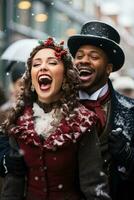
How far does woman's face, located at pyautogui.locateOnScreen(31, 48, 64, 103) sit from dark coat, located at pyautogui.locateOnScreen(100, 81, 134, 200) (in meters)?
0.58

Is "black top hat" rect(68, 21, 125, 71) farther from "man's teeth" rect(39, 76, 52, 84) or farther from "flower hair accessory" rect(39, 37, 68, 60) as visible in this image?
"man's teeth" rect(39, 76, 52, 84)

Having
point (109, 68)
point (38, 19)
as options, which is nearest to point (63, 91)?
point (109, 68)

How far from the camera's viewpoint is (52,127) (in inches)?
171

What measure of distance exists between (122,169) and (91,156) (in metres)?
0.51

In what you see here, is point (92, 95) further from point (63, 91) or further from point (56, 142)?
point (56, 142)

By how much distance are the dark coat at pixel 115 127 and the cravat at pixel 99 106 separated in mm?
40

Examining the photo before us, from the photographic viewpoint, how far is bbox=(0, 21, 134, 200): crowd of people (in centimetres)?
431

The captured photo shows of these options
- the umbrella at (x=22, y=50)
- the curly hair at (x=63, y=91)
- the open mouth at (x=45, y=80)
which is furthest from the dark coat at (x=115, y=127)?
the umbrella at (x=22, y=50)

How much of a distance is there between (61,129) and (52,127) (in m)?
0.07

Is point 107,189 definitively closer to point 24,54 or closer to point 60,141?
point 60,141

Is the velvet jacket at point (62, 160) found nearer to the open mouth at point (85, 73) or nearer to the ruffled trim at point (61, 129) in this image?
the ruffled trim at point (61, 129)

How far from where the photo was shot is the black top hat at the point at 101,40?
500cm

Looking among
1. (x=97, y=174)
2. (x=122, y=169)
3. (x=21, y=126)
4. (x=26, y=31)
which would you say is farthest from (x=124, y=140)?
(x=26, y=31)

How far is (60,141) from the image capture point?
14.0ft
